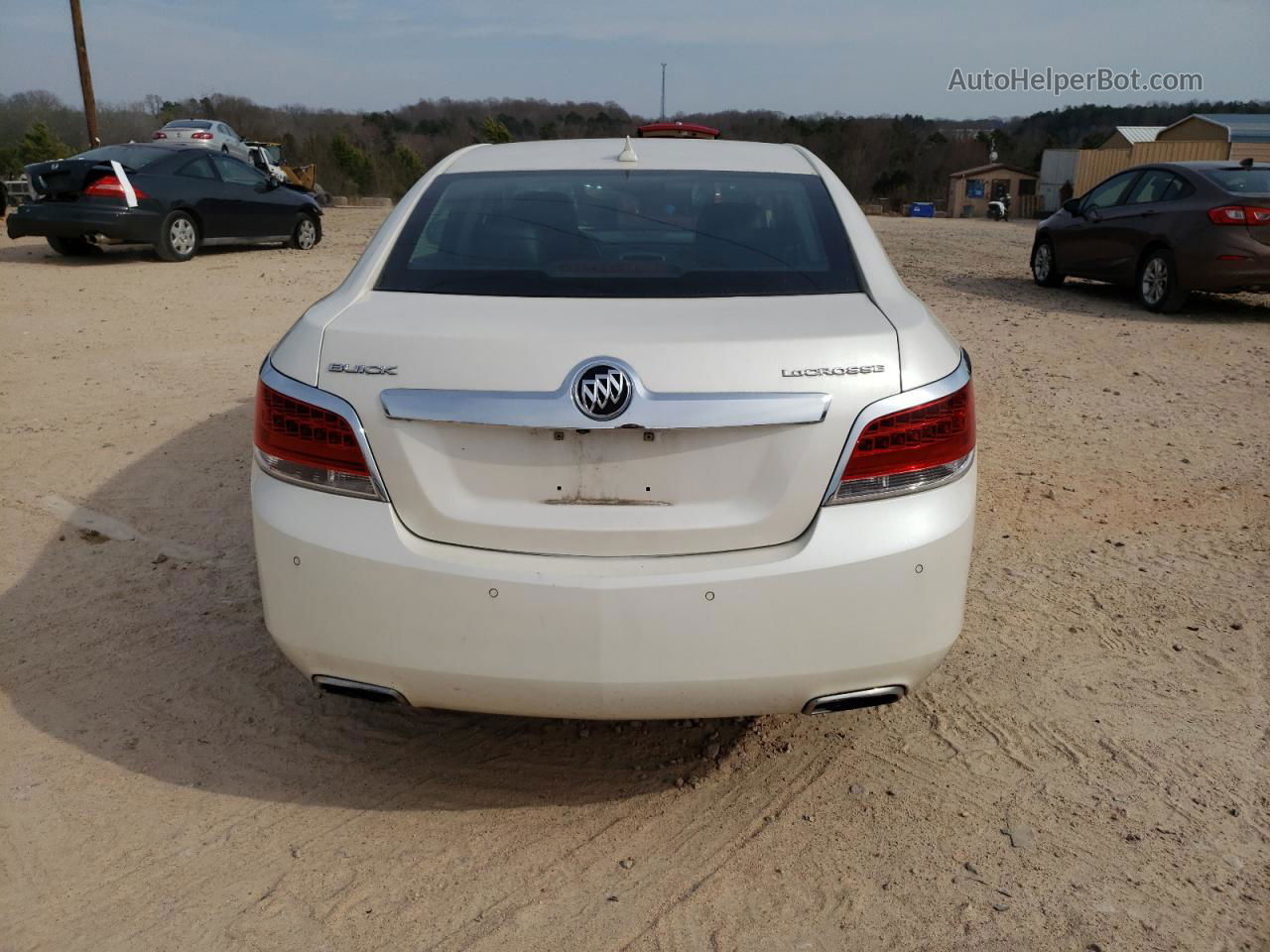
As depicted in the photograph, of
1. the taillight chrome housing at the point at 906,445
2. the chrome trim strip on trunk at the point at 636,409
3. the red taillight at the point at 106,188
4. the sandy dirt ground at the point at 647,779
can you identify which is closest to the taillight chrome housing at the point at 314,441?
the chrome trim strip on trunk at the point at 636,409

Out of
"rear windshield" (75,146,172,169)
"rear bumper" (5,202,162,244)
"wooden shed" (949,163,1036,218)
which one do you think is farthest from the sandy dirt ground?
"wooden shed" (949,163,1036,218)

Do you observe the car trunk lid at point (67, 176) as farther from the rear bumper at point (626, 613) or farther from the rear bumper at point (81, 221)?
the rear bumper at point (626, 613)

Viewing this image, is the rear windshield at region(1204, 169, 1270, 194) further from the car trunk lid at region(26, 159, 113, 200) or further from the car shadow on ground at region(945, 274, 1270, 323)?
the car trunk lid at region(26, 159, 113, 200)

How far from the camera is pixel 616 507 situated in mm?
2598

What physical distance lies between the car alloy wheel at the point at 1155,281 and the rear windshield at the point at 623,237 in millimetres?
9164

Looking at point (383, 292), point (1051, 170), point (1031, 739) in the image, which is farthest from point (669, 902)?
point (1051, 170)

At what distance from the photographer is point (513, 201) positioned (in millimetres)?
3529

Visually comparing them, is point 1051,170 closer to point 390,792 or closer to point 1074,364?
point 1074,364

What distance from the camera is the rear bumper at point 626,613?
8.40ft

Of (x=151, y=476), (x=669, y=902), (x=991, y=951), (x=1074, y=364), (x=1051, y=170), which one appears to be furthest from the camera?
(x=1051, y=170)

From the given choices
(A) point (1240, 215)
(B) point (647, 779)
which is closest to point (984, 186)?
(A) point (1240, 215)

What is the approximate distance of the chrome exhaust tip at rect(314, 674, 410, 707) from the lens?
277 cm

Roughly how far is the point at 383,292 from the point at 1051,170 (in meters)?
61.8

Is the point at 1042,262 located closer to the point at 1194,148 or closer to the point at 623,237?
the point at 623,237
